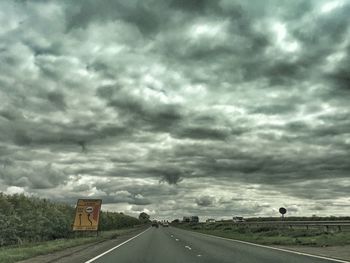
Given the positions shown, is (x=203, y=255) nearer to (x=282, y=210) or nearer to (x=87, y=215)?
(x=282, y=210)

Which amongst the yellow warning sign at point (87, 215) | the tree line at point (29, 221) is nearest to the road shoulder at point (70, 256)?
the tree line at point (29, 221)

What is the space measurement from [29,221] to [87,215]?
8.41 metres

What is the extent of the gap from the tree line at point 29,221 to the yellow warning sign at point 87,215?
6.98ft

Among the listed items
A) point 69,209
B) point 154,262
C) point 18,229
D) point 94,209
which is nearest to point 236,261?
point 154,262

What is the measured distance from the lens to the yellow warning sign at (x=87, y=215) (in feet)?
162

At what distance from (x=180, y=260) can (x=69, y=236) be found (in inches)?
1386

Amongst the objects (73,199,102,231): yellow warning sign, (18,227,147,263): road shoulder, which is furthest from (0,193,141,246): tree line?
(18,227,147,263): road shoulder

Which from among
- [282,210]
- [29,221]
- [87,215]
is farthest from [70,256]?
[282,210]

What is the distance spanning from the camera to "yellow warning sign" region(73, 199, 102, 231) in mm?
49469

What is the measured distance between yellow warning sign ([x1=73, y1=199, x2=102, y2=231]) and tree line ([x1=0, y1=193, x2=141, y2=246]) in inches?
83.7

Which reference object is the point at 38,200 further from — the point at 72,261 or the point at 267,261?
the point at 267,261

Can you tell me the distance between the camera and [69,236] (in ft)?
173

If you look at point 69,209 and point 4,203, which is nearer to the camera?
point 4,203

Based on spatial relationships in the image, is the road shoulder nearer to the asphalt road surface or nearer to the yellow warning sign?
the asphalt road surface
